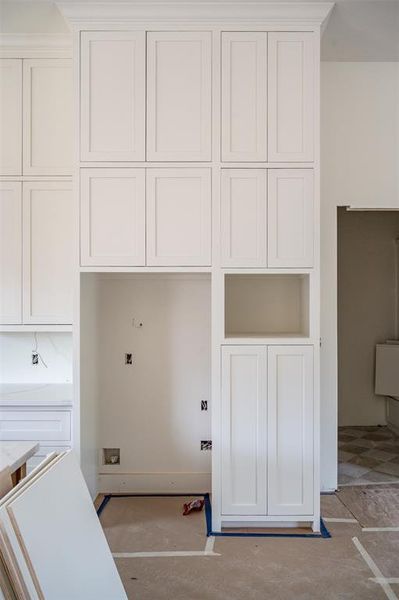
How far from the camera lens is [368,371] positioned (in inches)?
186

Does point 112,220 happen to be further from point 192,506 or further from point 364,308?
point 364,308

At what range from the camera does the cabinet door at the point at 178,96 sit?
251 centimetres

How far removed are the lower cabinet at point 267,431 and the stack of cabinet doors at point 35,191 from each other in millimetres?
1242

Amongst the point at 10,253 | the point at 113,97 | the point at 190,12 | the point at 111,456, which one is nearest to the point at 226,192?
the point at 113,97

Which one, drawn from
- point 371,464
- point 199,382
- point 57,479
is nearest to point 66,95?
point 199,382

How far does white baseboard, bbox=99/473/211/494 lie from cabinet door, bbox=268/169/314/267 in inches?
65.2

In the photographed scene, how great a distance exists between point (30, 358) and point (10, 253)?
0.79m

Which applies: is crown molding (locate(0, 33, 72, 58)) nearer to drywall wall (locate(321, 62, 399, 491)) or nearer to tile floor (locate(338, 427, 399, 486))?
drywall wall (locate(321, 62, 399, 491))

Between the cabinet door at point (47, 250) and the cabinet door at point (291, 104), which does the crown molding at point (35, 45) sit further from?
the cabinet door at point (291, 104)

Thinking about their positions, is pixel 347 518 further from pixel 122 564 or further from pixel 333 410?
pixel 122 564

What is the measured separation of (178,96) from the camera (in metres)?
2.53

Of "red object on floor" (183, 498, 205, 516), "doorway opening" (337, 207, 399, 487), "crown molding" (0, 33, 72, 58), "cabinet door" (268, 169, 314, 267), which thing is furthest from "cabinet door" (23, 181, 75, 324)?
"doorway opening" (337, 207, 399, 487)

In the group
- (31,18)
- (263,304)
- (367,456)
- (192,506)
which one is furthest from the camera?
(367,456)

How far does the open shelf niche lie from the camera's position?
3.01 m
